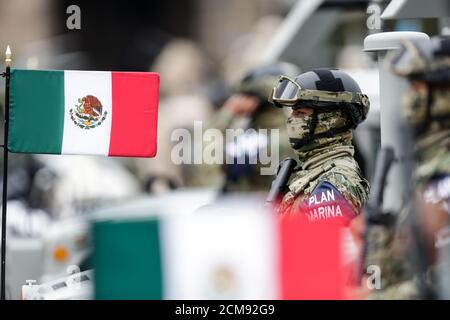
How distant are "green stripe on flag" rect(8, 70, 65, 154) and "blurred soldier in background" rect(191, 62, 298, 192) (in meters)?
1.57

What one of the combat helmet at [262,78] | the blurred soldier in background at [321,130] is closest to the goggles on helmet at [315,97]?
the blurred soldier in background at [321,130]

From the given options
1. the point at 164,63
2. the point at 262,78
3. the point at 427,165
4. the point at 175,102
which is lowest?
the point at 427,165

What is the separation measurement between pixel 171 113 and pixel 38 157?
941 mm

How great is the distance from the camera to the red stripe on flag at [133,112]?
206 inches

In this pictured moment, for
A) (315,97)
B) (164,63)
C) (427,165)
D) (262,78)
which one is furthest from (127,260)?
(164,63)

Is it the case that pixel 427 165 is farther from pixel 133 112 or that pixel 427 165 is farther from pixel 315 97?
pixel 133 112

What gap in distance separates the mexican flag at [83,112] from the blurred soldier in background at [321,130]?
0.71m

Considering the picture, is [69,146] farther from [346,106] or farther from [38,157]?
[38,157]

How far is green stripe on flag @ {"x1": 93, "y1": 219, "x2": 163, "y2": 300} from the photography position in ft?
10.5

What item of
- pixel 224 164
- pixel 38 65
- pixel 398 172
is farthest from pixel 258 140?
pixel 398 172

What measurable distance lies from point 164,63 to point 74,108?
10.8ft

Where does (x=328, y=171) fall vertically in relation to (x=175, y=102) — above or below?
below

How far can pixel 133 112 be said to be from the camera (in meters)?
5.32

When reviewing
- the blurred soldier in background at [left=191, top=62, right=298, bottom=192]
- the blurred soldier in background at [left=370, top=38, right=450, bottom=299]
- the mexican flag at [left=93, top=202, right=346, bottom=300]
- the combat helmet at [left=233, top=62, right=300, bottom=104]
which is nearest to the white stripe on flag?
the blurred soldier in background at [left=191, top=62, right=298, bottom=192]
